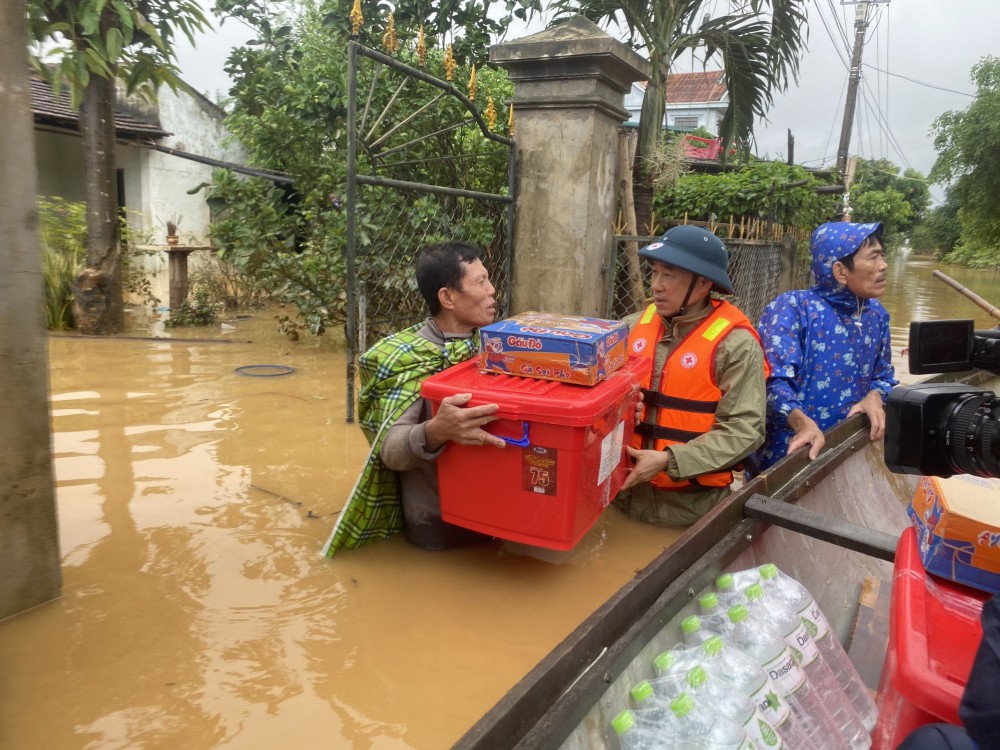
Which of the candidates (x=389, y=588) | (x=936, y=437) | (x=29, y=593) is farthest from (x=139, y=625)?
(x=936, y=437)

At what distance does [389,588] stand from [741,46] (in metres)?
7.49

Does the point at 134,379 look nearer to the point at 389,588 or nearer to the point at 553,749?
the point at 389,588

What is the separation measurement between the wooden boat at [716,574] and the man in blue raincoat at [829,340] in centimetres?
15

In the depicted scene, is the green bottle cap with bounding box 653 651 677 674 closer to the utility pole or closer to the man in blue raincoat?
the man in blue raincoat

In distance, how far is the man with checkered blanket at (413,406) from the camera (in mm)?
2520

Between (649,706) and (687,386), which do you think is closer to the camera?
(649,706)

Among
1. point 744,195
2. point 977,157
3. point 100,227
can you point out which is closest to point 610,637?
point 744,195

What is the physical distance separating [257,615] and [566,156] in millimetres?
3363

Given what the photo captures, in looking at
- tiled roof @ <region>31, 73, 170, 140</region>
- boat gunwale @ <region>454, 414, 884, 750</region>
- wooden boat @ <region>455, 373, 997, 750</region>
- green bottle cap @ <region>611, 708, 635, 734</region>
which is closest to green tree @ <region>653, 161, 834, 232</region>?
wooden boat @ <region>455, 373, 997, 750</region>

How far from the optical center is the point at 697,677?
1363 millimetres

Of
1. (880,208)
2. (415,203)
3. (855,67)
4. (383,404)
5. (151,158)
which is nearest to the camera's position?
(383,404)

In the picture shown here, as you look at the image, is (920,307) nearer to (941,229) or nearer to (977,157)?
(977,157)

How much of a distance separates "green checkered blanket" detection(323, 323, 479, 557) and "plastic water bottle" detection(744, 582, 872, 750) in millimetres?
1325

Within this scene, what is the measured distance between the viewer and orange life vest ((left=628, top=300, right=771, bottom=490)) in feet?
8.70
